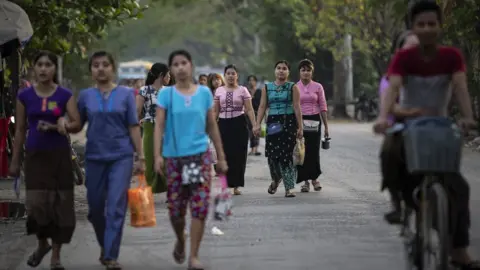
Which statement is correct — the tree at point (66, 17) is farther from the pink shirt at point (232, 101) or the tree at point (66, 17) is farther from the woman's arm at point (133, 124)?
the woman's arm at point (133, 124)

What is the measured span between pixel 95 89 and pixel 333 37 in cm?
3586

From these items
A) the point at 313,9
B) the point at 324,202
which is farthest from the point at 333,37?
the point at 324,202

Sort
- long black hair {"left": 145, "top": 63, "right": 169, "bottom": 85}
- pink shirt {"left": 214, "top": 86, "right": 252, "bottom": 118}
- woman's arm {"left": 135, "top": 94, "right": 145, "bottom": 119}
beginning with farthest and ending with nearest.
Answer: pink shirt {"left": 214, "top": 86, "right": 252, "bottom": 118}, long black hair {"left": 145, "top": 63, "right": 169, "bottom": 85}, woman's arm {"left": 135, "top": 94, "right": 145, "bottom": 119}

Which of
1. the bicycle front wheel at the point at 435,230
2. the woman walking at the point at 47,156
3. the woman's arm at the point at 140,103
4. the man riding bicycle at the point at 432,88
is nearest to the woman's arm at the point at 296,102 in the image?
the woman's arm at the point at 140,103

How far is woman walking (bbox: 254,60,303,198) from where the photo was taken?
15.6m

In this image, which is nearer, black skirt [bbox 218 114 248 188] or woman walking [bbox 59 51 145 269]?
woman walking [bbox 59 51 145 269]

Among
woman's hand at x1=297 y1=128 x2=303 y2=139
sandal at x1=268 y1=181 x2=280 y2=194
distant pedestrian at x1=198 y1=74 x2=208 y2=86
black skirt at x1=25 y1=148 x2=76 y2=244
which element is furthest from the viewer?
distant pedestrian at x1=198 y1=74 x2=208 y2=86

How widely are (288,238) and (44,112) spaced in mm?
2897

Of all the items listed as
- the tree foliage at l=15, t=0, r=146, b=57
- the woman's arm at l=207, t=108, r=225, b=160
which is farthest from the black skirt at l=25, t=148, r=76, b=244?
the tree foliage at l=15, t=0, r=146, b=57

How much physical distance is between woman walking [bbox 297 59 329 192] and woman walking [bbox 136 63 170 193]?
2.44m

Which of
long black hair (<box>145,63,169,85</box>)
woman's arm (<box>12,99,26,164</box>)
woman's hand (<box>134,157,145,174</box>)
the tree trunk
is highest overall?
long black hair (<box>145,63,169,85</box>)

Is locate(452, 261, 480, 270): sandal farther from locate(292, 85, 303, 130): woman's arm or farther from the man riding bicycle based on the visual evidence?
locate(292, 85, 303, 130): woman's arm

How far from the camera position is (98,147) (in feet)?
31.8

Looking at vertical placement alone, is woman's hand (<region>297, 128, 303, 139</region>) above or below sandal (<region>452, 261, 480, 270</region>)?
above
